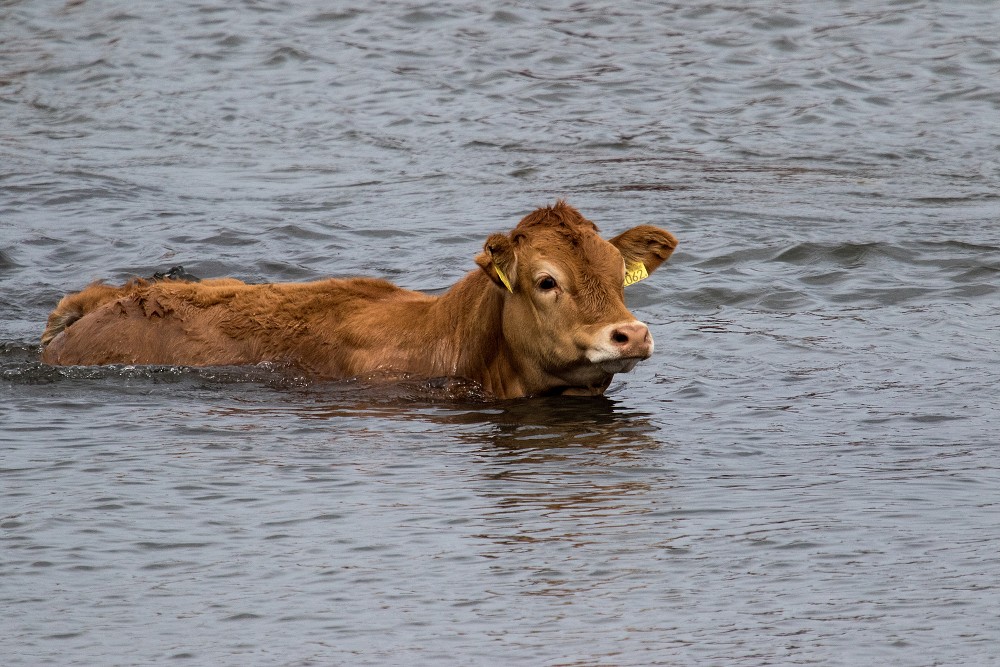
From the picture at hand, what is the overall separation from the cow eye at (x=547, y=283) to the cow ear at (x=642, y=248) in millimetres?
752

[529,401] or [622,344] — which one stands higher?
[622,344]

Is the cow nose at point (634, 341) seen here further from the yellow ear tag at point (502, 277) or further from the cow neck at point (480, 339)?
the cow neck at point (480, 339)

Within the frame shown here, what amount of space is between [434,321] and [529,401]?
85 centimetres

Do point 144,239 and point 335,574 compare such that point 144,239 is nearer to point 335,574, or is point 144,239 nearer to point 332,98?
point 332,98

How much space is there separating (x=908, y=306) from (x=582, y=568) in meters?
7.09

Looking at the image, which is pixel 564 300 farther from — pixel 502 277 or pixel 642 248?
pixel 642 248

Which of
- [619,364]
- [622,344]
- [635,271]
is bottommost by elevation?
[619,364]

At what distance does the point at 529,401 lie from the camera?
10.2m

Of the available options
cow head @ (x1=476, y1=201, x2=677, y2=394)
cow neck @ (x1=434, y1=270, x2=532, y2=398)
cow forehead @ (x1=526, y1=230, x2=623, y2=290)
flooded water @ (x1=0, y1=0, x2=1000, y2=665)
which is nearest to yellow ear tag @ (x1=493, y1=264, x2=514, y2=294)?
cow head @ (x1=476, y1=201, x2=677, y2=394)

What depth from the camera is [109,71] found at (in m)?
24.6

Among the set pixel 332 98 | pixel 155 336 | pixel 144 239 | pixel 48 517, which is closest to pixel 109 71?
pixel 332 98

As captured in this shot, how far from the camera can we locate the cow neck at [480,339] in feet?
33.7

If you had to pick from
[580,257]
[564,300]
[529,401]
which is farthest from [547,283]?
[529,401]

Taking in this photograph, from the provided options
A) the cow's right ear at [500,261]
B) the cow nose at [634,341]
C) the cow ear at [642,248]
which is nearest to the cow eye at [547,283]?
the cow's right ear at [500,261]
